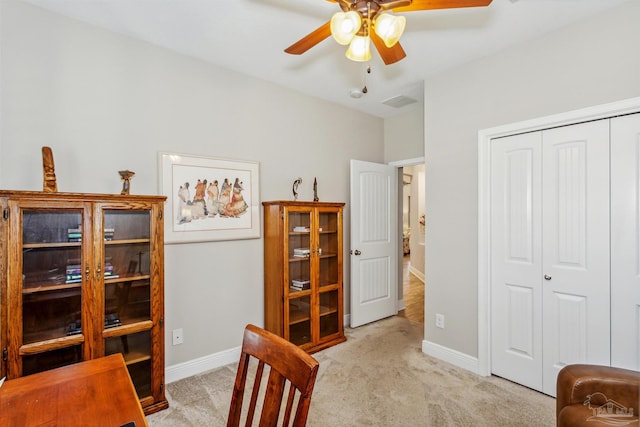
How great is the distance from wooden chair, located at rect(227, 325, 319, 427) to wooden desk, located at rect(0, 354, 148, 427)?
0.35m

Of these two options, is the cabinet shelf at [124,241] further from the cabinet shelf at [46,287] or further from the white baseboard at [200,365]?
the white baseboard at [200,365]

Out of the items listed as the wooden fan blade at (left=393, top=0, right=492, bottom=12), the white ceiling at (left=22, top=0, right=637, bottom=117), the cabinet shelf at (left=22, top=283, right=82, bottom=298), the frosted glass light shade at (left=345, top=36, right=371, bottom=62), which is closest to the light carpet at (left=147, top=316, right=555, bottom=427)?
the cabinet shelf at (left=22, top=283, right=82, bottom=298)

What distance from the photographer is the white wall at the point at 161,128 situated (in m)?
2.04

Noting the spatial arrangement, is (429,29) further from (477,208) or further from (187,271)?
(187,271)

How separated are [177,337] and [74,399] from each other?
1.65m

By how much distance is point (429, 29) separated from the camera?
2.33m

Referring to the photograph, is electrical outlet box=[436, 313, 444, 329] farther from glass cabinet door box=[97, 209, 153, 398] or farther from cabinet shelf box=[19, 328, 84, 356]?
cabinet shelf box=[19, 328, 84, 356]

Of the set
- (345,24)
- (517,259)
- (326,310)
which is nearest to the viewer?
(345,24)

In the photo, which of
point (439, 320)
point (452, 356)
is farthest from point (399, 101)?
point (452, 356)

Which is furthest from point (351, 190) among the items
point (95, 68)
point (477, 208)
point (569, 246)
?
point (95, 68)

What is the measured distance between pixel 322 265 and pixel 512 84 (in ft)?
7.79

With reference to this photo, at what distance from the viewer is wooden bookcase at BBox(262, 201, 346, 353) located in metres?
2.97

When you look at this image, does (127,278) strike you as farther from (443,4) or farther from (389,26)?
(443,4)

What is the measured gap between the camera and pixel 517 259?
2.55 metres
